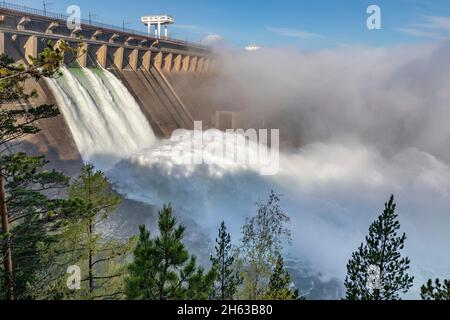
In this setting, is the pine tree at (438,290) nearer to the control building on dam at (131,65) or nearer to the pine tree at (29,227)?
the pine tree at (29,227)

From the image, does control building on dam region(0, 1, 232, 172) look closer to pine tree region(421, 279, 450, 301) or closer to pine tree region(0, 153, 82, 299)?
pine tree region(0, 153, 82, 299)

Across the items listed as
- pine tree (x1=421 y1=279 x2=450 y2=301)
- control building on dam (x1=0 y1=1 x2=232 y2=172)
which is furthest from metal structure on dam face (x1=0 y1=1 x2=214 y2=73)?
pine tree (x1=421 y1=279 x2=450 y2=301)

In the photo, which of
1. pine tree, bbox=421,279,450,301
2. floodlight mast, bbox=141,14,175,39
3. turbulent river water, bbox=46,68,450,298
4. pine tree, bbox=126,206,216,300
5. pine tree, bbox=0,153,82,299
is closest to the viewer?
pine tree, bbox=126,206,216,300

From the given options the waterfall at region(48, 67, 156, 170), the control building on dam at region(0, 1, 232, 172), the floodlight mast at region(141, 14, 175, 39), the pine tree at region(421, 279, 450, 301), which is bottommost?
the pine tree at region(421, 279, 450, 301)
